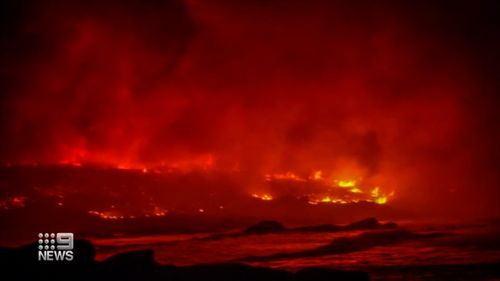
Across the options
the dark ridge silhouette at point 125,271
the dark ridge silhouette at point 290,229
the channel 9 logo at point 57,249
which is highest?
the dark ridge silhouette at point 290,229

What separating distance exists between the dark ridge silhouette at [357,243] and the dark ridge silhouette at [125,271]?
34.9 feet

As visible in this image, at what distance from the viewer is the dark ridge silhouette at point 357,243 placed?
→ 136ft

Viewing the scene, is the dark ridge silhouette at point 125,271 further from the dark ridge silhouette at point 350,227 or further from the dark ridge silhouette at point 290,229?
the dark ridge silhouette at point 350,227

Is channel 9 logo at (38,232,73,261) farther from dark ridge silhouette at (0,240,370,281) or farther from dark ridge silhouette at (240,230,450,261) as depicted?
dark ridge silhouette at (240,230,450,261)

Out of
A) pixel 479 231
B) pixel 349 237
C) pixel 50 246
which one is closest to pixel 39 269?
pixel 50 246

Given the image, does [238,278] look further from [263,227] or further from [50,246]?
[263,227]

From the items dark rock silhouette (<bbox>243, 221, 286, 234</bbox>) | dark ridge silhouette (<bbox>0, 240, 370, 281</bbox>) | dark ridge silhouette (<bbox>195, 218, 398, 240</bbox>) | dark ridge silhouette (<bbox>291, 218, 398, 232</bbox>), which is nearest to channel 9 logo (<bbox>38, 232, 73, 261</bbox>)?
dark ridge silhouette (<bbox>0, 240, 370, 281</bbox>)

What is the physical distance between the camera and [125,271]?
97.0ft

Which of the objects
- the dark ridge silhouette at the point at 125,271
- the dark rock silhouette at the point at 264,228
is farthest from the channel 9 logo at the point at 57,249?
the dark rock silhouette at the point at 264,228

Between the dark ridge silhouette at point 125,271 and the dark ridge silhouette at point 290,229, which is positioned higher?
the dark ridge silhouette at point 290,229

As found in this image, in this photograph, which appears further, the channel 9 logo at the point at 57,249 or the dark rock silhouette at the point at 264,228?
the dark rock silhouette at the point at 264,228

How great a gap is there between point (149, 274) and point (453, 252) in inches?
874

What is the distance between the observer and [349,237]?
5269 cm

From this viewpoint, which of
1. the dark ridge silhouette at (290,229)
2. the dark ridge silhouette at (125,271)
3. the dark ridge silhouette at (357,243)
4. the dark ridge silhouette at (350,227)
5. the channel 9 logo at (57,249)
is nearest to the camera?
the dark ridge silhouette at (125,271)
